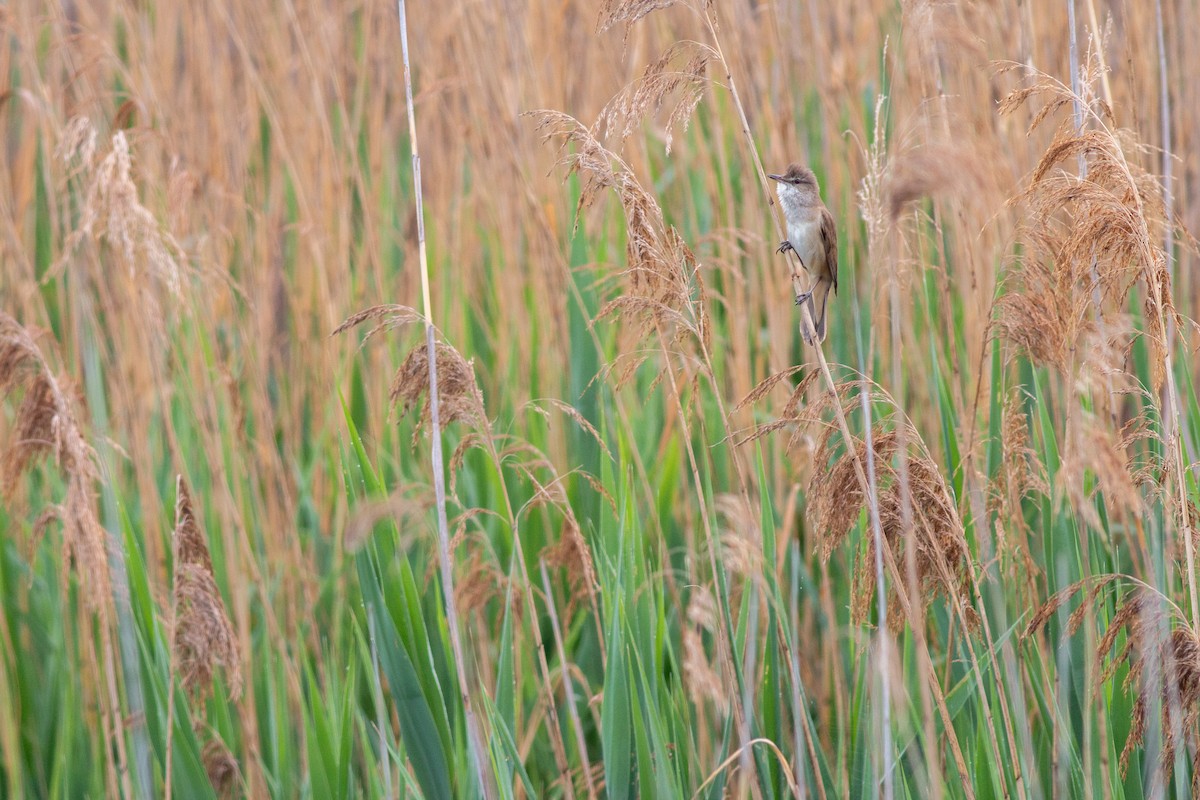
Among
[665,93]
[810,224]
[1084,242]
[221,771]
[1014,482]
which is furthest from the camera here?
[810,224]

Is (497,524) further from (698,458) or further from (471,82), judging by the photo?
(471,82)

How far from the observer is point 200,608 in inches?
75.4

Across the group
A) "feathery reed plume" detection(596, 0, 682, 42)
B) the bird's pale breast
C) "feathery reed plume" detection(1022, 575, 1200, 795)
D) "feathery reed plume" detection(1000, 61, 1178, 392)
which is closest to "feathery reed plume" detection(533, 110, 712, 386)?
"feathery reed plume" detection(596, 0, 682, 42)

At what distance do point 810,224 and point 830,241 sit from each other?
3.1 inches

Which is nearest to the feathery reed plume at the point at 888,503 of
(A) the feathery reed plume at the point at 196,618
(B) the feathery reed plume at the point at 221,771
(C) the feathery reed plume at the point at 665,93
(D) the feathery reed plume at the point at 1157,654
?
(D) the feathery reed plume at the point at 1157,654

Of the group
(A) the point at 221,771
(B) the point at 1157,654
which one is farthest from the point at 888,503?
(A) the point at 221,771

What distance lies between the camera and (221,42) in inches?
148

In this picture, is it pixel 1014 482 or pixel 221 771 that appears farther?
pixel 221 771

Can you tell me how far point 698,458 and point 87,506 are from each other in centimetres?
142

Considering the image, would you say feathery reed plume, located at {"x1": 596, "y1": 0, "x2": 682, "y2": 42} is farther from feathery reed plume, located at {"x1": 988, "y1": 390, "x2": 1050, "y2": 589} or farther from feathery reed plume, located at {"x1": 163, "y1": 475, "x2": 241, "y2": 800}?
feathery reed plume, located at {"x1": 163, "y1": 475, "x2": 241, "y2": 800}

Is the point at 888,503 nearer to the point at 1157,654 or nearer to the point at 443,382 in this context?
the point at 1157,654

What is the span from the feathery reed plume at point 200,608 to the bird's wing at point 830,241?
62.4 inches

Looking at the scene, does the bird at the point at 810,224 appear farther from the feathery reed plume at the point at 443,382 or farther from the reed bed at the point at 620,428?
the feathery reed plume at the point at 443,382

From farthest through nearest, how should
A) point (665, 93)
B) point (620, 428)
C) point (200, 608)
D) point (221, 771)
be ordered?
point (620, 428) → point (221, 771) → point (200, 608) → point (665, 93)
